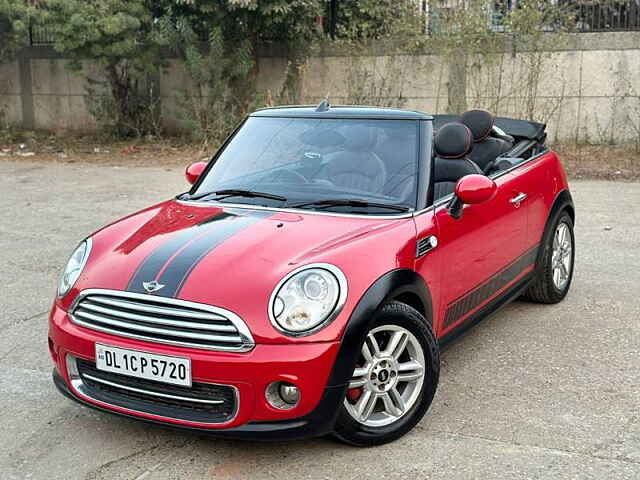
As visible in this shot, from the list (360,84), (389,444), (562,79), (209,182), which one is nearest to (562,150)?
(562,79)

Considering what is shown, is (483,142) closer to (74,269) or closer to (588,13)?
(74,269)

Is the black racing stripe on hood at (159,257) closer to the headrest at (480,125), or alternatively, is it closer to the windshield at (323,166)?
the windshield at (323,166)

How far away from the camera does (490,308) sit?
4.80m

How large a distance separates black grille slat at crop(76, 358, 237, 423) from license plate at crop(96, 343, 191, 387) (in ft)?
0.11

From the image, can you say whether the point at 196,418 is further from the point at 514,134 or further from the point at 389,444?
the point at 514,134

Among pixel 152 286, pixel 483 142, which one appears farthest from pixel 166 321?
pixel 483 142

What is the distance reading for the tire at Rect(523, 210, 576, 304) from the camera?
554 centimetres

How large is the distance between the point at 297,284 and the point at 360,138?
1380 mm

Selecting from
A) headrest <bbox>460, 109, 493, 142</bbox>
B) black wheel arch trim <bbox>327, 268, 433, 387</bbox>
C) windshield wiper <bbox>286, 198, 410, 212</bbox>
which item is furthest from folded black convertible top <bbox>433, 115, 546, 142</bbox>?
black wheel arch trim <bbox>327, 268, 433, 387</bbox>

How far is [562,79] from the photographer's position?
1295 centimetres

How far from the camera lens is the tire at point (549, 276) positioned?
554 cm

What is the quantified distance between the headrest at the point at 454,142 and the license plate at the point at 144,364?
2.14 meters

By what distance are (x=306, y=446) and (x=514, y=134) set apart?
330cm

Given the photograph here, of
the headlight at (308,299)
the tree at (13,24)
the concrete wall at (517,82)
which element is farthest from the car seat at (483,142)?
the tree at (13,24)
